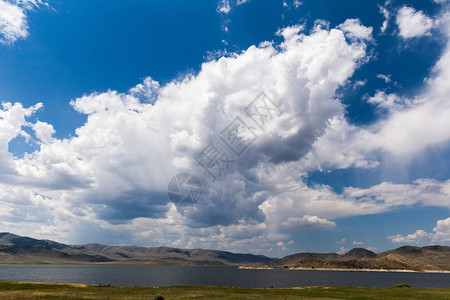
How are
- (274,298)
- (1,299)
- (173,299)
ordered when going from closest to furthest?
(1,299)
(173,299)
(274,298)

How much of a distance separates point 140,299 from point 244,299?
68.0 ft

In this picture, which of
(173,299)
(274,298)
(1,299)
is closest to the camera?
(1,299)

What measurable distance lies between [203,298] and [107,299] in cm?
1902

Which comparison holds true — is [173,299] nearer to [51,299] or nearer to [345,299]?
[51,299]

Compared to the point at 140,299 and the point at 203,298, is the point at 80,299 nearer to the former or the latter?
the point at 140,299

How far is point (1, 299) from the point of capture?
54.1m

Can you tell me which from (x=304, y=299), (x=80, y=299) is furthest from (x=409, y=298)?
(x=80, y=299)

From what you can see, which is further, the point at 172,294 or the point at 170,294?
the point at 172,294

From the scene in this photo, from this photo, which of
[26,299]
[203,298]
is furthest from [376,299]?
[26,299]

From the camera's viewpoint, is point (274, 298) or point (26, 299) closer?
point (26, 299)

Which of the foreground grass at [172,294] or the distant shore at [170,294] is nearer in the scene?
the foreground grass at [172,294]

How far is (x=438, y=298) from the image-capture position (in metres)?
66.1

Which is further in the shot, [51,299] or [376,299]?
[376,299]

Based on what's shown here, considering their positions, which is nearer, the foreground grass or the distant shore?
the foreground grass
